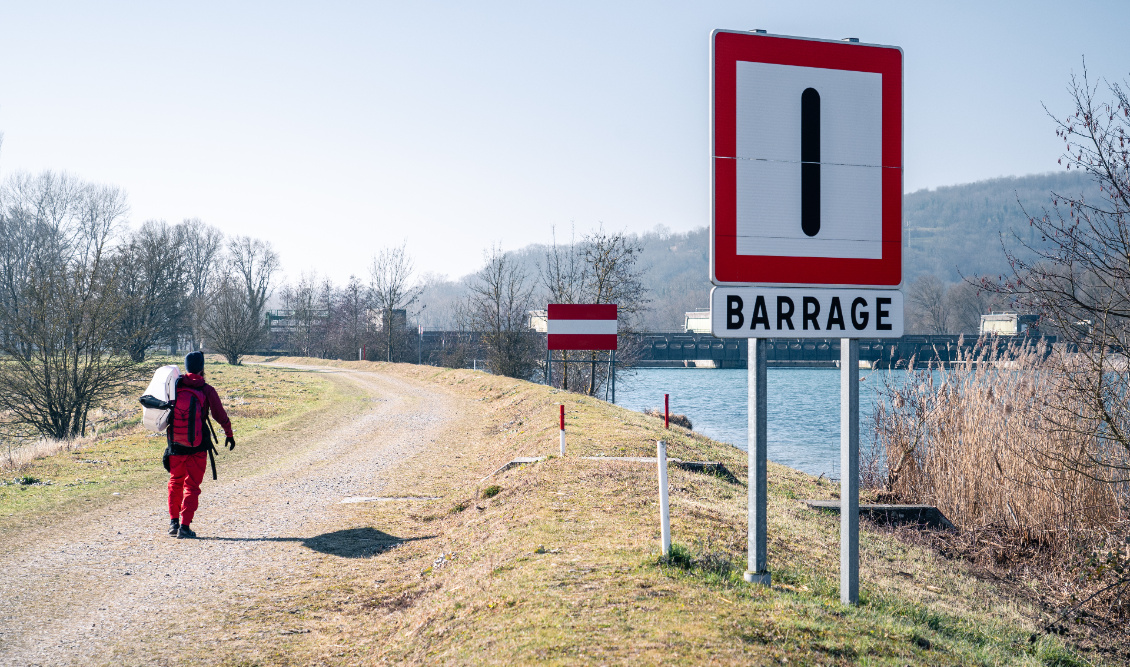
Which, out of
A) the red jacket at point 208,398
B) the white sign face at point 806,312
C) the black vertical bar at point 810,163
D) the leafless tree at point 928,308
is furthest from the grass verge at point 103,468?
the leafless tree at point 928,308

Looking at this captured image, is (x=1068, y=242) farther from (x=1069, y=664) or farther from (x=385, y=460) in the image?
(x=385, y=460)

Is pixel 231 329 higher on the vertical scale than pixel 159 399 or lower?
higher

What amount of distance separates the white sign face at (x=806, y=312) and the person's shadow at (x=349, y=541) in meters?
5.39

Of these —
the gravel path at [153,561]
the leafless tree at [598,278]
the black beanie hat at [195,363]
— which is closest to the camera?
the gravel path at [153,561]

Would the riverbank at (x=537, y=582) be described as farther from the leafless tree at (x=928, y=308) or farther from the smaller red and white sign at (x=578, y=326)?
the leafless tree at (x=928, y=308)

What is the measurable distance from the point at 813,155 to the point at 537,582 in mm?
3306

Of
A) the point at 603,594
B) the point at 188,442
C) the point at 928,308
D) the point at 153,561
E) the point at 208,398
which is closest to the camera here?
the point at 603,594

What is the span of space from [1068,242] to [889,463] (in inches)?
209

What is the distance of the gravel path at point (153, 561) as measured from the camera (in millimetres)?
5406

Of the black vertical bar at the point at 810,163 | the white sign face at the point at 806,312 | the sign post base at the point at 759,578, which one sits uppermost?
the black vertical bar at the point at 810,163

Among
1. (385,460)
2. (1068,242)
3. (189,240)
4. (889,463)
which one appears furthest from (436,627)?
(189,240)

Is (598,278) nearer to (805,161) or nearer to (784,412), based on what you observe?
(784,412)

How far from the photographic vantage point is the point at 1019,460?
870 centimetres

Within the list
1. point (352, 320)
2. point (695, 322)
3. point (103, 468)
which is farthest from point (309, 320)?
point (103, 468)
